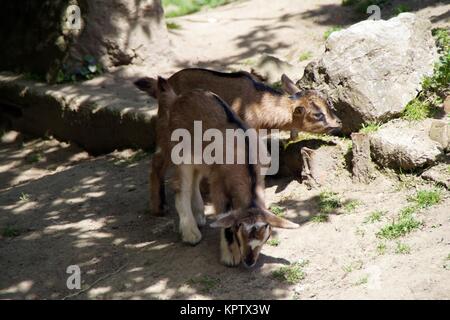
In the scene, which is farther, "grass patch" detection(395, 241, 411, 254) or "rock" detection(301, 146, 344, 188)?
"rock" detection(301, 146, 344, 188)

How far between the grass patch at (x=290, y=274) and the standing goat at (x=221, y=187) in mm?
281

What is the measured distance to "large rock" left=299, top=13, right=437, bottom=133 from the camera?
28.0 ft

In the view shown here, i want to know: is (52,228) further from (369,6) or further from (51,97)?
(369,6)

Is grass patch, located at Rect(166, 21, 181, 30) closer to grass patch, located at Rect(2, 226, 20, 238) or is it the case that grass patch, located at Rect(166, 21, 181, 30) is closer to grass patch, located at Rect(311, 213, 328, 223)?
grass patch, located at Rect(2, 226, 20, 238)

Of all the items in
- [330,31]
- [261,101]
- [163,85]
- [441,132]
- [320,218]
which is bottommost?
[320,218]

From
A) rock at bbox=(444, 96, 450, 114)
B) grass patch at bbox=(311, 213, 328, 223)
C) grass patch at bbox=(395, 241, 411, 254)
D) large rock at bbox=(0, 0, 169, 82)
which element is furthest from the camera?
large rock at bbox=(0, 0, 169, 82)

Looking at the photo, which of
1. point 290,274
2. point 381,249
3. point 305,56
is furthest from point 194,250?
point 305,56

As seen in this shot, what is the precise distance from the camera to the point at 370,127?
847 centimetres

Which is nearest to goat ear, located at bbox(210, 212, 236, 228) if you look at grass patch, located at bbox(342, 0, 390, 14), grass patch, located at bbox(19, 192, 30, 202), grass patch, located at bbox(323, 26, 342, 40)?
grass patch, located at bbox(19, 192, 30, 202)

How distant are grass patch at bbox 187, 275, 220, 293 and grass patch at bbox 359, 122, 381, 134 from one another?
9.17 ft

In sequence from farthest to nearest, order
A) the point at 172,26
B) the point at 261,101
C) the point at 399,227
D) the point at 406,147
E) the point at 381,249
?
the point at 172,26, the point at 261,101, the point at 406,147, the point at 399,227, the point at 381,249

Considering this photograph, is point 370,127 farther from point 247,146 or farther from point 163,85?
point 163,85

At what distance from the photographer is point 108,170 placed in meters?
10.0

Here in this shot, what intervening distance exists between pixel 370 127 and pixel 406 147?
678 mm
